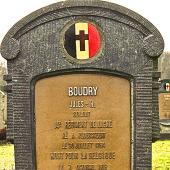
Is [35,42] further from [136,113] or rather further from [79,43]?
[136,113]

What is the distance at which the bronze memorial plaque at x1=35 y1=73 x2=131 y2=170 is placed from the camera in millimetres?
5988

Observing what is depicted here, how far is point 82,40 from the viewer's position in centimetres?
598

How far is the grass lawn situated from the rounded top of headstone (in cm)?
448

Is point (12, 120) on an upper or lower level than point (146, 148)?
upper

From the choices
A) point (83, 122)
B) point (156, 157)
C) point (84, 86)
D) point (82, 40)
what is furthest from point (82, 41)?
point (156, 157)

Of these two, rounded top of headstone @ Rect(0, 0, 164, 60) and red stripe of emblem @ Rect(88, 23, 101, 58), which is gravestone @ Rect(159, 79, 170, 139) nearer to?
rounded top of headstone @ Rect(0, 0, 164, 60)

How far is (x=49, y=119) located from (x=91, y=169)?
0.93 m

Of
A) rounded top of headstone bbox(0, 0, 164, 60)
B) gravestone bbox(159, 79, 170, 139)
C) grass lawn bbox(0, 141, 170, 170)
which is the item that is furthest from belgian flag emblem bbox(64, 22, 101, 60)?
gravestone bbox(159, 79, 170, 139)

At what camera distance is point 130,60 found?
5902mm

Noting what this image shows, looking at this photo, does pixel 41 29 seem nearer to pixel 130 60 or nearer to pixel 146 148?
pixel 130 60

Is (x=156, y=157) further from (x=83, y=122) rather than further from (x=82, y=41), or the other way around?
(x=82, y=41)

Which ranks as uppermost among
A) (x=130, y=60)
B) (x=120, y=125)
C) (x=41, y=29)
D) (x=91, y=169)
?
(x=41, y=29)

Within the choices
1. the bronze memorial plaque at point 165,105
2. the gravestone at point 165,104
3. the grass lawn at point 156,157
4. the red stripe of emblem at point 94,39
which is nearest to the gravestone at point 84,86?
the red stripe of emblem at point 94,39

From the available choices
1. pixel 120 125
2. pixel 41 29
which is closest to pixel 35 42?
pixel 41 29
